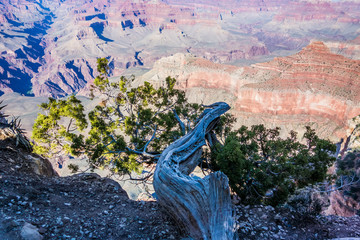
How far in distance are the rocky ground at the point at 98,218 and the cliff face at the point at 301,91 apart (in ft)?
160

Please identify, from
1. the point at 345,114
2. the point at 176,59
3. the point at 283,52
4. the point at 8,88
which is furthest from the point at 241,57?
the point at 8,88

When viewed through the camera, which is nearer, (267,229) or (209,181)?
(209,181)

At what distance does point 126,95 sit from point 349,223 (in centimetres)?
1113

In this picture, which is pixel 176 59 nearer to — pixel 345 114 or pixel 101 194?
pixel 345 114

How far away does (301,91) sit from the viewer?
51.2 meters

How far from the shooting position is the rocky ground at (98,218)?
4.87 m

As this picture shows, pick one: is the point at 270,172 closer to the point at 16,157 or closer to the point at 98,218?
the point at 98,218

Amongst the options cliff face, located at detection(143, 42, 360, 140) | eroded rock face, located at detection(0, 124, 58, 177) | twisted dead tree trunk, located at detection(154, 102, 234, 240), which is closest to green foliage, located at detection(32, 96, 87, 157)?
eroded rock face, located at detection(0, 124, 58, 177)

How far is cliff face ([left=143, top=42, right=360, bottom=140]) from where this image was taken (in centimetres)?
4688

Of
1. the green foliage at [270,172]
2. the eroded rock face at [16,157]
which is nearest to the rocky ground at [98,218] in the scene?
the eroded rock face at [16,157]

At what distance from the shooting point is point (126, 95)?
450 inches

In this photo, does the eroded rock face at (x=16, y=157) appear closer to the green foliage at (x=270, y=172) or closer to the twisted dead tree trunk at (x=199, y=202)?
the twisted dead tree trunk at (x=199, y=202)

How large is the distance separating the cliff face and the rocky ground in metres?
48.7

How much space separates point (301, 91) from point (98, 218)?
5743 centimetres
